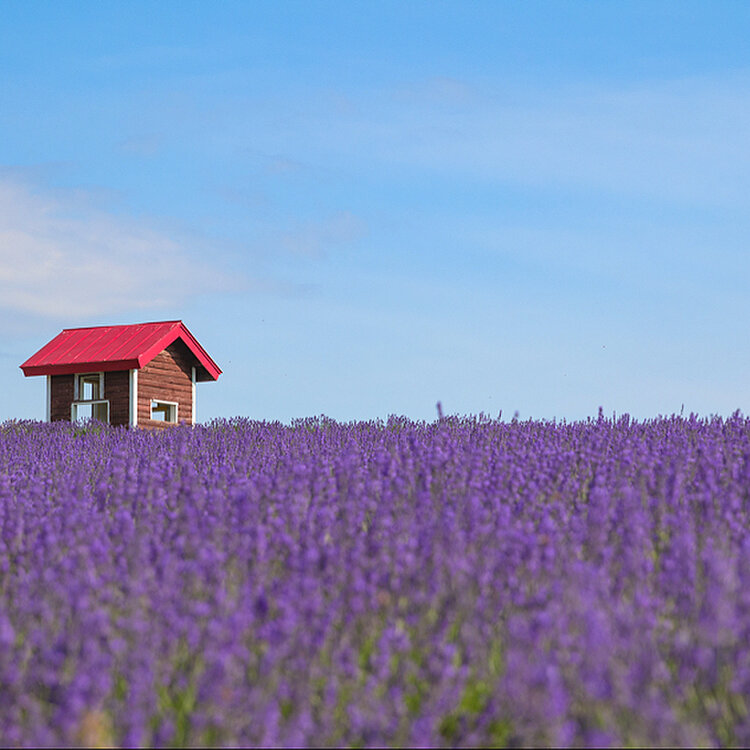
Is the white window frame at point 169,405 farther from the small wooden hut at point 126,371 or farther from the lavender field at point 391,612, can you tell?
the lavender field at point 391,612

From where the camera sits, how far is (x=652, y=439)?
6.48m

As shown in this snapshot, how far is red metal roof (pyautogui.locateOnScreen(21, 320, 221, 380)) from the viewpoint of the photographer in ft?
63.2

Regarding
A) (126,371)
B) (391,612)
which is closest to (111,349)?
(126,371)

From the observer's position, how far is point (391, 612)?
3170mm

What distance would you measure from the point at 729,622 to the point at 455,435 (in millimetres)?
4891

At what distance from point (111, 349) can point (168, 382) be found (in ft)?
4.70

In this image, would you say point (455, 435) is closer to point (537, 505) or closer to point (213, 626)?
point (537, 505)

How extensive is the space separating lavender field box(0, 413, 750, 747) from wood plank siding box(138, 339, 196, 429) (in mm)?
14860

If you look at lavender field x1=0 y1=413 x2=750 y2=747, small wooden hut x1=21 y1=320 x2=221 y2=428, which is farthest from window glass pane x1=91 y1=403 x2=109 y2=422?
lavender field x1=0 y1=413 x2=750 y2=747

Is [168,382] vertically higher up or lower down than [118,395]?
higher up

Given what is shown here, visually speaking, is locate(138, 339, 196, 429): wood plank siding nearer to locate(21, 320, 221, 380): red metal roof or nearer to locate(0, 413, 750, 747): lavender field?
locate(21, 320, 221, 380): red metal roof

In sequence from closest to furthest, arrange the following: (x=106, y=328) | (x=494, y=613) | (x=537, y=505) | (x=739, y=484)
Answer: (x=494, y=613), (x=537, y=505), (x=739, y=484), (x=106, y=328)

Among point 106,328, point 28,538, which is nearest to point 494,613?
point 28,538

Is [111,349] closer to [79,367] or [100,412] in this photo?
[79,367]
